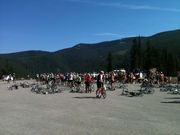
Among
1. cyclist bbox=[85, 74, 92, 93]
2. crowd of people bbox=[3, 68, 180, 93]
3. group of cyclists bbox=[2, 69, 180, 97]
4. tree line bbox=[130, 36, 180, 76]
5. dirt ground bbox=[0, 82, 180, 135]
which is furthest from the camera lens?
tree line bbox=[130, 36, 180, 76]

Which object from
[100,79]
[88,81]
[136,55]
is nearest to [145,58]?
[136,55]

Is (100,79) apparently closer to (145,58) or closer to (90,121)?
(90,121)

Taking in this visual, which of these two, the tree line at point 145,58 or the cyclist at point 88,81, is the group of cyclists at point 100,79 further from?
the tree line at point 145,58

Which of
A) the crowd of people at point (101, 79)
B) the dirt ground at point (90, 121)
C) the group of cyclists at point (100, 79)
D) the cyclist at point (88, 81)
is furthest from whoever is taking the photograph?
the crowd of people at point (101, 79)

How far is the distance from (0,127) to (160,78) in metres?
41.0

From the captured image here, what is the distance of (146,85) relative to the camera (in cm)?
4125

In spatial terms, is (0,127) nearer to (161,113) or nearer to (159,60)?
(161,113)

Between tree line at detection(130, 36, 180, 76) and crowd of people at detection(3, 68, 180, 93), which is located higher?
tree line at detection(130, 36, 180, 76)

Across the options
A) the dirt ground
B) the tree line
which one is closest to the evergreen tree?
the tree line

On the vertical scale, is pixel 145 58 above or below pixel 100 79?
above

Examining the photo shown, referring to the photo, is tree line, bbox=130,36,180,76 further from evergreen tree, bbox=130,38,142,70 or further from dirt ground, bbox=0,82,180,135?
dirt ground, bbox=0,82,180,135

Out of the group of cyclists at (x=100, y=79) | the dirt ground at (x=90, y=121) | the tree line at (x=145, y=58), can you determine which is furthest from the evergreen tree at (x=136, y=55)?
the dirt ground at (x=90, y=121)

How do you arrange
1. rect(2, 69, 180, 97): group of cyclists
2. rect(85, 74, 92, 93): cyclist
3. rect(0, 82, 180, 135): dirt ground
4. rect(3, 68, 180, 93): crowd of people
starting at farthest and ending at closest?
rect(3, 68, 180, 93): crowd of people
rect(85, 74, 92, 93): cyclist
rect(2, 69, 180, 97): group of cyclists
rect(0, 82, 180, 135): dirt ground

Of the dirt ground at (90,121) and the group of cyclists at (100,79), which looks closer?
the dirt ground at (90,121)
